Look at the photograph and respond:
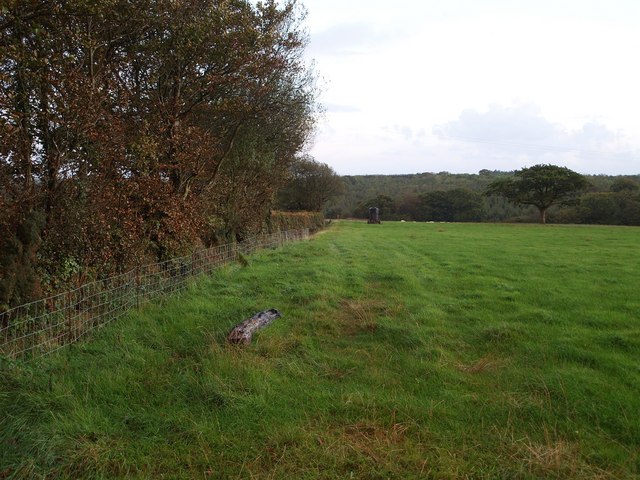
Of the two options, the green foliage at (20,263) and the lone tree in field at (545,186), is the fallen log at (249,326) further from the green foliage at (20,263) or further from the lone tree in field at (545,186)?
the lone tree in field at (545,186)

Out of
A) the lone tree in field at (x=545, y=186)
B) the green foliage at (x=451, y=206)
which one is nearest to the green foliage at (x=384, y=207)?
the green foliage at (x=451, y=206)

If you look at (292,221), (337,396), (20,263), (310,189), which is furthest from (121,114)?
(310,189)

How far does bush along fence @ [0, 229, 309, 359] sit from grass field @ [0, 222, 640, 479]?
0.89 feet

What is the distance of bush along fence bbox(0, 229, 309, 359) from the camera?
207 inches

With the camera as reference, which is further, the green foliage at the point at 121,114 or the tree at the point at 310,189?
the tree at the point at 310,189

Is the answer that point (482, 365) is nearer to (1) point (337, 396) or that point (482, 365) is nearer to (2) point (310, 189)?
(1) point (337, 396)

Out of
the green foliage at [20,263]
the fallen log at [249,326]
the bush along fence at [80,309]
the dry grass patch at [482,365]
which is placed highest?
the green foliage at [20,263]

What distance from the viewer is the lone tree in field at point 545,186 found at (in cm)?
5166

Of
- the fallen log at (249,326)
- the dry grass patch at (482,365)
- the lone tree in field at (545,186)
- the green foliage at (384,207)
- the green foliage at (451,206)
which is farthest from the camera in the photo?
the green foliage at (384,207)

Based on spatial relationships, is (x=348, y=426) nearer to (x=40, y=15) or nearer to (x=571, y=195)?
(x=40, y=15)

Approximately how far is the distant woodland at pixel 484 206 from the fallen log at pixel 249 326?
183ft

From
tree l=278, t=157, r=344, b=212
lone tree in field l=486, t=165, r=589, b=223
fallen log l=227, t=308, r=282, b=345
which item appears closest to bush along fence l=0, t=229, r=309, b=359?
fallen log l=227, t=308, r=282, b=345

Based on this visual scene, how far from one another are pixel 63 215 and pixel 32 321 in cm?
183

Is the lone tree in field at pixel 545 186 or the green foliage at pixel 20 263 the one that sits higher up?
the lone tree in field at pixel 545 186
